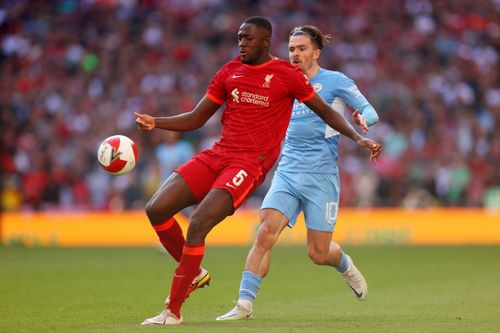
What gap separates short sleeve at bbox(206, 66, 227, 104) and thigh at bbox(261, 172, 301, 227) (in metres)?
1.12

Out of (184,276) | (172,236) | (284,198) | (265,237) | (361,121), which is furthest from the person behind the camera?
(284,198)

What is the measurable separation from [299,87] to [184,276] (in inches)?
75.7

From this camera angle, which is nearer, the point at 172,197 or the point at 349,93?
the point at 172,197

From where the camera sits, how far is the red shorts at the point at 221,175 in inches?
336

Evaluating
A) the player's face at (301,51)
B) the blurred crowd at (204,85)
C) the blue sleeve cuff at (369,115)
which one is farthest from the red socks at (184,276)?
the blurred crowd at (204,85)

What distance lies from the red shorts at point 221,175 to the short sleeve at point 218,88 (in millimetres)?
502

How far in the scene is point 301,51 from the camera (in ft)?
31.4

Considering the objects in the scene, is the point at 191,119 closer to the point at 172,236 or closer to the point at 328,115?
the point at 172,236

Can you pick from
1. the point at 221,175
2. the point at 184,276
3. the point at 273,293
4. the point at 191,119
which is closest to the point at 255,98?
the point at 191,119

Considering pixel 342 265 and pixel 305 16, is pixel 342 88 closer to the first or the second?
pixel 342 265

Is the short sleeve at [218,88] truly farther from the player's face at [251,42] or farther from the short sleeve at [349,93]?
the short sleeve at [349,93]

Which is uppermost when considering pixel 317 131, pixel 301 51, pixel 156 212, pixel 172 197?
pixel 301 51

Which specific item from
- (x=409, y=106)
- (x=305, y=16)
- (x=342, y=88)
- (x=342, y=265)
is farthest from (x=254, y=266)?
(x=305, y=16)

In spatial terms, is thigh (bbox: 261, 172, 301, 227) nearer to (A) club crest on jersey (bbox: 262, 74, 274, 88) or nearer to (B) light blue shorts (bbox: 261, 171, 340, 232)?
(B) light blue shorts (bbox: 261, 171, 340, 232)
